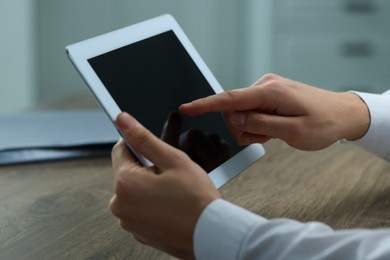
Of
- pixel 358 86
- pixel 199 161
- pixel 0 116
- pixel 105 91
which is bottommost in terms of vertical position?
pixel 358 86

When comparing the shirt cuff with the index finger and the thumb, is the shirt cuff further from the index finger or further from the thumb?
the index finger

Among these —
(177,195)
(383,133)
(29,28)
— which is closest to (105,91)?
(177,195)

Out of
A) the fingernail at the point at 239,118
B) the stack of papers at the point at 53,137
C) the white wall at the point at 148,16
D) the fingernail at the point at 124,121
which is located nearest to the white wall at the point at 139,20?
the white wall at the point at 148,16

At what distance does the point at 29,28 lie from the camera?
3111 mm

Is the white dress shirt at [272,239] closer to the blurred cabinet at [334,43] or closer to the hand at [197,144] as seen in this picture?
the hand at [197,144]

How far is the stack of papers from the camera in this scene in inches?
43.6

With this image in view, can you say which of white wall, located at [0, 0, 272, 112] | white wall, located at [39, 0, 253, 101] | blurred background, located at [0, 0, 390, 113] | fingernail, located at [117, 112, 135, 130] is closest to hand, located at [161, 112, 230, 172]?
fingernail, located at [117, 112, 135, 130]

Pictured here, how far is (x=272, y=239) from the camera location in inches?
21.2

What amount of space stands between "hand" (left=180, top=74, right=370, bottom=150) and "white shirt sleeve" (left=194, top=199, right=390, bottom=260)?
23 centimetres

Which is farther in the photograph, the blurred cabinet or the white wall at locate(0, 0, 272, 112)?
the white wall at locate(0, 0, 272, 112)

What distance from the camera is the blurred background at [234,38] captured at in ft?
9.95

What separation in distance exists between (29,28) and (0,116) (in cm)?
185

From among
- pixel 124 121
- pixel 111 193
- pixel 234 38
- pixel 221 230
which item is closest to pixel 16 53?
pixel 234 38

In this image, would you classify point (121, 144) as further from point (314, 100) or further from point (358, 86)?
point (358, 86)
